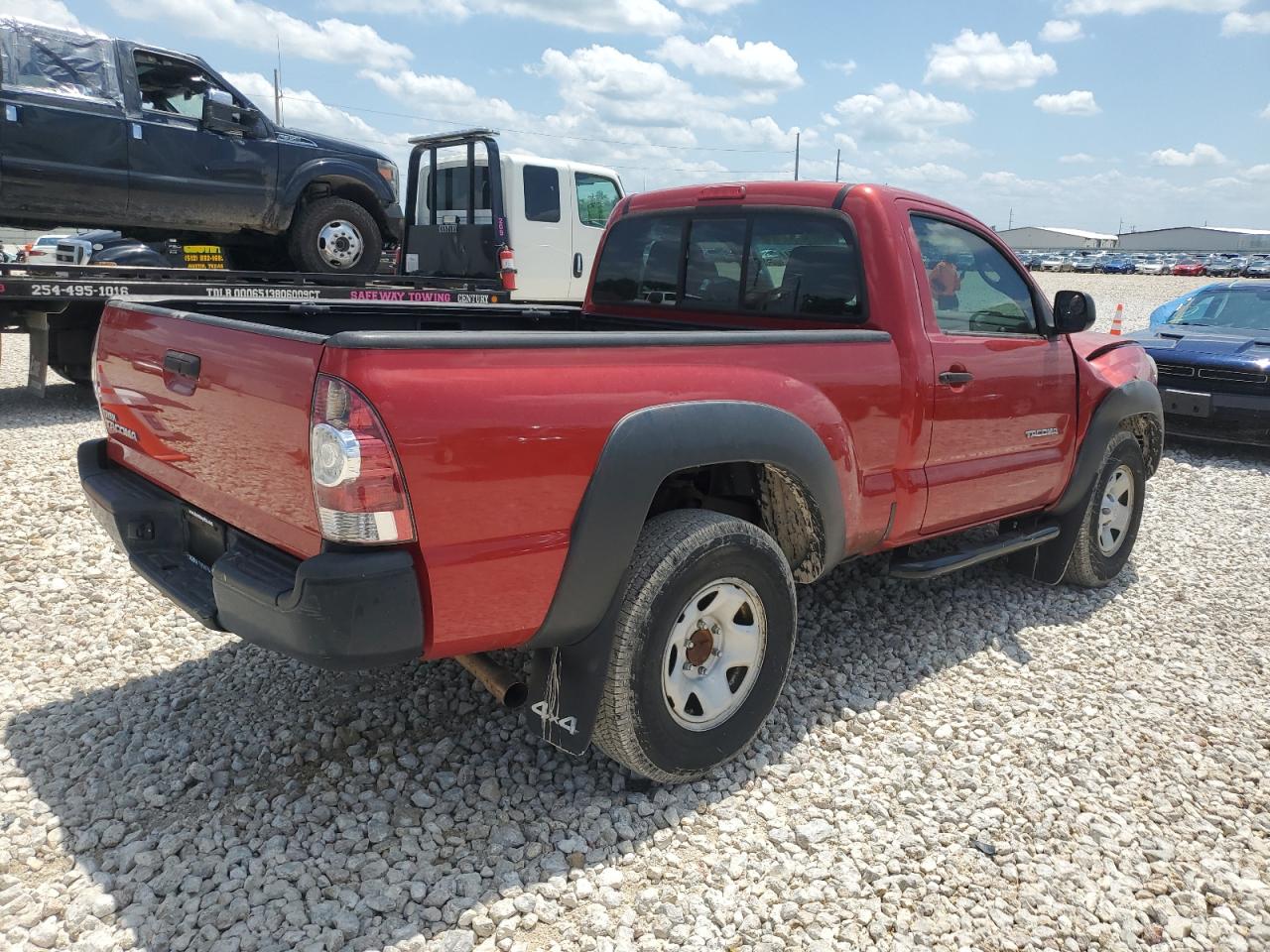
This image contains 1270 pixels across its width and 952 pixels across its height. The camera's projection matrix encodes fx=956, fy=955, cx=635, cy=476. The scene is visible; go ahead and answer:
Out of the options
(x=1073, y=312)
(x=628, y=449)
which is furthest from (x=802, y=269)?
(x=628, y=449)

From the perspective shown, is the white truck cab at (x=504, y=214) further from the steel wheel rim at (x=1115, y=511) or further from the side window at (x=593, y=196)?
the steel wheel rim at (x=1115, y=511)

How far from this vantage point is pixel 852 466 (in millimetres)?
3291

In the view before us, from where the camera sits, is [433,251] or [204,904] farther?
[433,251]

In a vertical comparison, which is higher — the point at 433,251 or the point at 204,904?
the point at 433,251

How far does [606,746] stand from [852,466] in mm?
1268

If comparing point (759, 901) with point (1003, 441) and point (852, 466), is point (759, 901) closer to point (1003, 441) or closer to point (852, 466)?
point (852, 466)

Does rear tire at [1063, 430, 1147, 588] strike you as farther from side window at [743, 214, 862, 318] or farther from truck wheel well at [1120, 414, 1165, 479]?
side window at [743, 214, 862, 318]

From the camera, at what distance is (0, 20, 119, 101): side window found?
7.34 meters

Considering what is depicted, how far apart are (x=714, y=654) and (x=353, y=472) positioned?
1.36 metres

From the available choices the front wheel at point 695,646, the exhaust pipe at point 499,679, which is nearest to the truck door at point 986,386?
the front wheel at point 695,646

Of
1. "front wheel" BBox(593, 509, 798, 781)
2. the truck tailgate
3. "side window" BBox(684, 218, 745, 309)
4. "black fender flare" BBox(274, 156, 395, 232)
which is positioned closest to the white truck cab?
"black fender flare" BBox(274, 156, 395, 232)

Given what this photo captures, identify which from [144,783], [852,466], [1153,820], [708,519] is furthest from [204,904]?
[1153,820]

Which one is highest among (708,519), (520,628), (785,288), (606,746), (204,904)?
(785,288)

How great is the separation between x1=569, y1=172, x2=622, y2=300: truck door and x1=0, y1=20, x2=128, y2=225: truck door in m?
5.74
